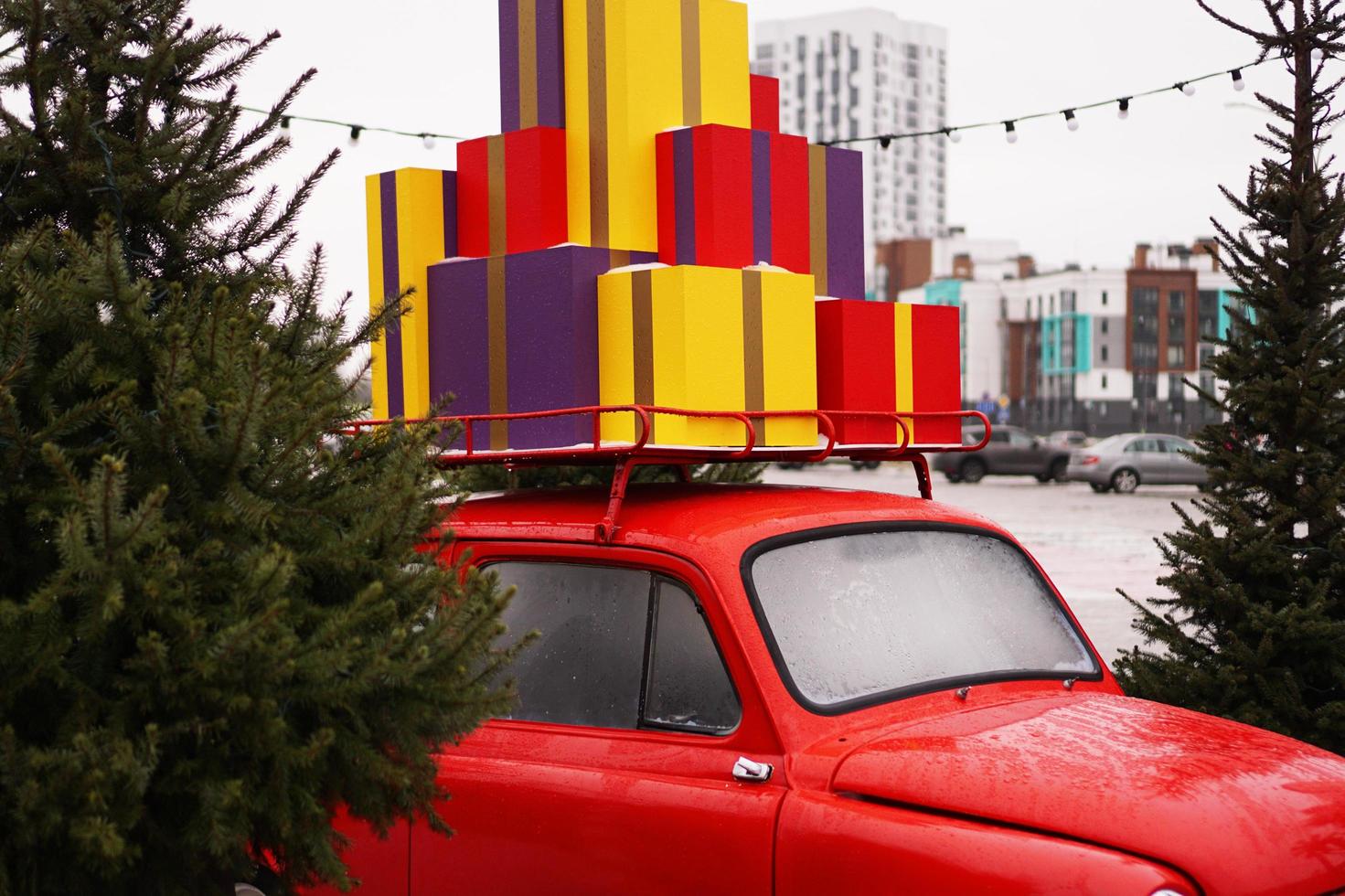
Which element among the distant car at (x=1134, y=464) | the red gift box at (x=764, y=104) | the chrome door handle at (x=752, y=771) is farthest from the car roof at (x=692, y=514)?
the distant car at (x=1134, y=464)

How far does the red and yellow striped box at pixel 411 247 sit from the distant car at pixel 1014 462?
36942 mm

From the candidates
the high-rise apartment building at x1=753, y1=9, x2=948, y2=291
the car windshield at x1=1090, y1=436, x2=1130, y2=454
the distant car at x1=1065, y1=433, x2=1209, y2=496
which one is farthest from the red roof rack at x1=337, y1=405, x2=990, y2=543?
the high-rise apartment building at x1=753, y1=9, x2=948, y2=291

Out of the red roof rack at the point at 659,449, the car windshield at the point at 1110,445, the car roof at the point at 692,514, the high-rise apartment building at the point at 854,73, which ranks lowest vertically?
the car windshield at the point at 1110,445

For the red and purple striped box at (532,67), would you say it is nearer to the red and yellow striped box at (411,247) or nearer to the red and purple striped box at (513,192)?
the red and purple striped box at (513,192)

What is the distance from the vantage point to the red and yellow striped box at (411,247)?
4.56 meters

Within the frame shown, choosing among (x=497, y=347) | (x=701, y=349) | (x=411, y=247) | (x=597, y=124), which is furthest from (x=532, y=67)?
(x=701, y=349)

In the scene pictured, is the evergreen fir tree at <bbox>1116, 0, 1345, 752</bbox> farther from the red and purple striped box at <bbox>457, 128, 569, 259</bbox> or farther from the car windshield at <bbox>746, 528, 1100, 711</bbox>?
the red and purple striped box at <bbox>457, 128, 569, 259</bbox>

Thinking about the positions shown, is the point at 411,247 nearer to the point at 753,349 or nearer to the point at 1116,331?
the point at 753,349

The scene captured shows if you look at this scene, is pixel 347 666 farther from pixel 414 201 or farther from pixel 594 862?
pixel 414 201

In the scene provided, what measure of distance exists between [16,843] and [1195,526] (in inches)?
205

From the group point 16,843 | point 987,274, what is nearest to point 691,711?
point 16,843

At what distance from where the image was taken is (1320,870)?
9.27 ft

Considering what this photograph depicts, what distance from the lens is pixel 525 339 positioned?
414cm

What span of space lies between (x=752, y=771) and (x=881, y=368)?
164 cm
